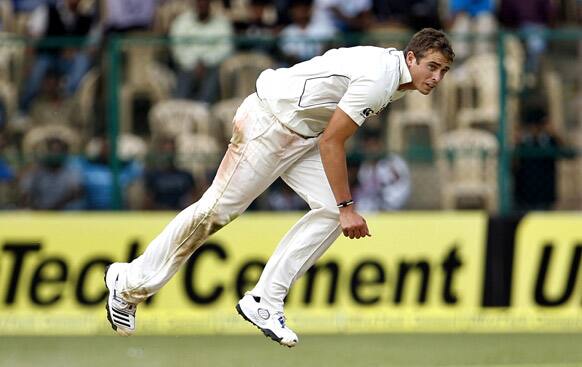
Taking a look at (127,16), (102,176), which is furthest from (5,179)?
(127,16)

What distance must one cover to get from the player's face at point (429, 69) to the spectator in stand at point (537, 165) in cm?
470

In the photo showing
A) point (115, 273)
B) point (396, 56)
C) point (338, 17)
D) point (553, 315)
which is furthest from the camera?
point (338, 17)

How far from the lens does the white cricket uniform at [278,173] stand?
818cm

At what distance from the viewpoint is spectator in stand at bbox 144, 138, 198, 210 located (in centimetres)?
1221

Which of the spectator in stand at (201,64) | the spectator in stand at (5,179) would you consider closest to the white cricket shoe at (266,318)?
the spectator in stand at (201,64)

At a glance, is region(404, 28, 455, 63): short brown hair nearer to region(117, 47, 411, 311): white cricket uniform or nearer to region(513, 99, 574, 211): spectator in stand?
region(117, 47, 411, 311): white cricket uniform

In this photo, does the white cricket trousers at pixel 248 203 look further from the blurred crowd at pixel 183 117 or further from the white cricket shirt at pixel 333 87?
the blurred crowd at pixel 183 117

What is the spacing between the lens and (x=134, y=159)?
12.2 m

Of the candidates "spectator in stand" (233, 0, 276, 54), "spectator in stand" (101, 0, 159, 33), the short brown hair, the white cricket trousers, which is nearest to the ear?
the short brown hair

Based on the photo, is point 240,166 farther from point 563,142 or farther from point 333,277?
point 563,142

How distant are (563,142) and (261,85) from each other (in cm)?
487

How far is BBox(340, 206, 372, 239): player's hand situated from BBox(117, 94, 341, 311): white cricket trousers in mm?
303

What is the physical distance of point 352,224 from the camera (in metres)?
7.99

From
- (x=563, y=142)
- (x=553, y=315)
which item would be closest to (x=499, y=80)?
(x=563, y=142)
